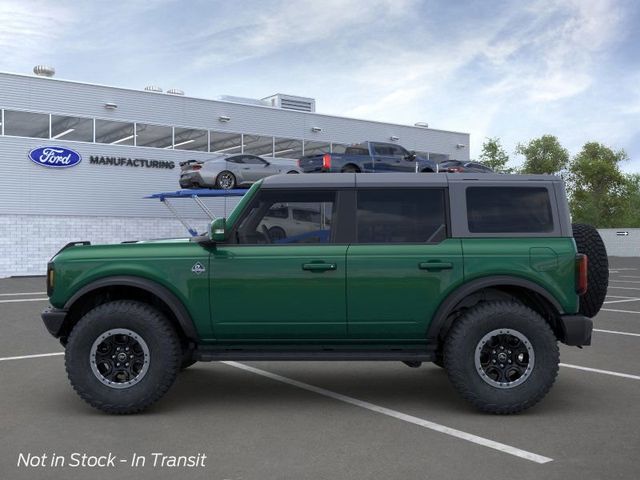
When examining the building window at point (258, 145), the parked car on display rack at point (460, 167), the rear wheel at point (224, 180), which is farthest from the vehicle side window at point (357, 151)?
the building window at point (258, 145)

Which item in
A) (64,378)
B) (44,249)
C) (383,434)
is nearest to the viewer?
(383,434)

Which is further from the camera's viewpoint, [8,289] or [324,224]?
[8,289]

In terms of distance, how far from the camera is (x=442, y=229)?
5.81m

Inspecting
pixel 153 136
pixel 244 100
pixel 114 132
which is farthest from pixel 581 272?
pixel 244 100

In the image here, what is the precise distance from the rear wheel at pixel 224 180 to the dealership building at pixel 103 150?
8.53 metres

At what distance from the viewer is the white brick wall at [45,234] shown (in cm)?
2747

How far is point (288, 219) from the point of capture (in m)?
5.88

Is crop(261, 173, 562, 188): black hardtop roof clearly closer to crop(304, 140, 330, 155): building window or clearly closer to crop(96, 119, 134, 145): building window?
crop(96, 119, 134, 145): building window

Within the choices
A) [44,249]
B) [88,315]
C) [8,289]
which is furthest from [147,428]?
[44,249]

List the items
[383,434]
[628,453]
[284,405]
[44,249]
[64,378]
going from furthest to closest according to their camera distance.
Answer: [44,249] < [64,378] < [284,405] < [383,434] < [628,453]

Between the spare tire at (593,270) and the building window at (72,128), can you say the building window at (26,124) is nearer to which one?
the building window at (72,128)

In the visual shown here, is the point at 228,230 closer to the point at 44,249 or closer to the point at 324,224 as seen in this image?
the point at 324,224

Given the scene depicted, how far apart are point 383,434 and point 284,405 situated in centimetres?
122

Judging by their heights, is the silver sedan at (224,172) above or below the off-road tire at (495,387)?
above
